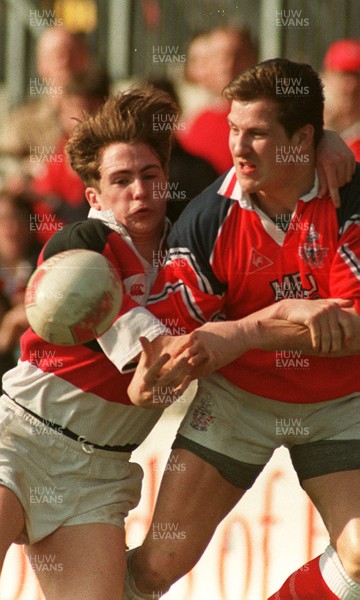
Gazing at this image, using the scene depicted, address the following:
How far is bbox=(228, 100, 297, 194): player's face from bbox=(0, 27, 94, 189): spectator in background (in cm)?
155

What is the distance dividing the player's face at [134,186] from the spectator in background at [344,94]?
1.11m

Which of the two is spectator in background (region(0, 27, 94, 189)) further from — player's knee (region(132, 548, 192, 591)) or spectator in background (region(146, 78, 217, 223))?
player's knee (region(132, 548, 192, 591))

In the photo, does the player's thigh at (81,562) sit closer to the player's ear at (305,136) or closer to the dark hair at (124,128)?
the dark hair at (124,128)

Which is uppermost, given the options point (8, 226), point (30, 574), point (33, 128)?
point (33, 128)

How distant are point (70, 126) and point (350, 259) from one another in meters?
1.75

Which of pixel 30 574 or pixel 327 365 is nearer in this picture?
pixel 327 365

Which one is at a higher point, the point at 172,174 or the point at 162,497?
the point at 172,174

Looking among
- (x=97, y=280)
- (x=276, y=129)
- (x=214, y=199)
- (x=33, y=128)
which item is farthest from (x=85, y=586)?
(x=33, y=128)

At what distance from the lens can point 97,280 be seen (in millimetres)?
3848

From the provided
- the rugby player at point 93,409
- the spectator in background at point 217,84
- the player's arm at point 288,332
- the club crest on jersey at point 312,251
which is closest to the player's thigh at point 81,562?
the rugby player at point 93,409

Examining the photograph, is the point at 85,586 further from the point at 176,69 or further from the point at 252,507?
the point at 176,69

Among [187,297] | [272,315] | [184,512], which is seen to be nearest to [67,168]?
[187,297]

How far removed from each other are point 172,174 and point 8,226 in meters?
0.97

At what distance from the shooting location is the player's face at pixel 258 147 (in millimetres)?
3986
